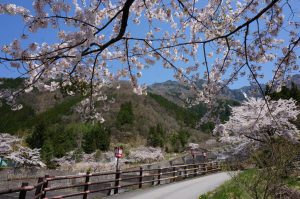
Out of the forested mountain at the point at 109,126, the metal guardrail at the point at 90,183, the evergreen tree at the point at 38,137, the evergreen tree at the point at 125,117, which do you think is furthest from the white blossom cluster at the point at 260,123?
the evergreen tree at the point at 125,117

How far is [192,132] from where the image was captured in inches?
5197

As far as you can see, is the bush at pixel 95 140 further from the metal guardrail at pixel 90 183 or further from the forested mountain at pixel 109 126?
the metal guardrail at pixel 90 183

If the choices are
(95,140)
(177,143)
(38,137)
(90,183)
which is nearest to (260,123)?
(90,183)

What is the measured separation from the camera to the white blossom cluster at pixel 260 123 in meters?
25.0

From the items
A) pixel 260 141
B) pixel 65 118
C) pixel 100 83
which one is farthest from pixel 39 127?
pixel 100 83

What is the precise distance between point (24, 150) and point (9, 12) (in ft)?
67.8

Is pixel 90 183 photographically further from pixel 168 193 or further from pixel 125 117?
pixel 125 117

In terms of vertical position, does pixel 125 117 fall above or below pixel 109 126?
above

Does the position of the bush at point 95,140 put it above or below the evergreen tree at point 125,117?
below

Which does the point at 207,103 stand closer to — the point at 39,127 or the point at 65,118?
the point at 39,127

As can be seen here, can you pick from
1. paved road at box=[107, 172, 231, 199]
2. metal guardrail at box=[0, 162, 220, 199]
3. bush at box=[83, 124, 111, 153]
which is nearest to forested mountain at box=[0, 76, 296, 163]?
bush at box=[83, 124, 111, 153]

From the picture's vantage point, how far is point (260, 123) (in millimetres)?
25109

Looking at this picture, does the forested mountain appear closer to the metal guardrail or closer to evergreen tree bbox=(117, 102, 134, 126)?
evergreen tree bbox=(117, 102, 134, 126)

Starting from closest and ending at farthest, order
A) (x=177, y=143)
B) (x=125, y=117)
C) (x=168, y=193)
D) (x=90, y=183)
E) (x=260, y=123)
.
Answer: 1. (x=90, y=183)
2. (x=168, y=193)
3. (x=260, y=123)
4. (x=177, y=143)
5. (x=125, y=117)
